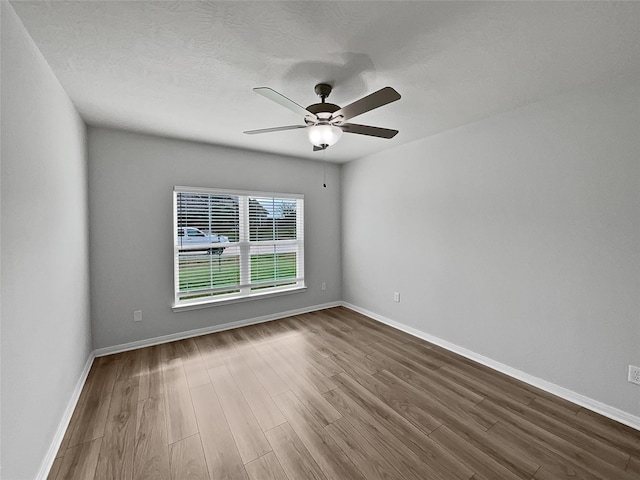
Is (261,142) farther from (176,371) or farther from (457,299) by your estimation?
(457,299)

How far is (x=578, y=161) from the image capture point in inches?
84.1

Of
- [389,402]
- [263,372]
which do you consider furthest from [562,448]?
[263,372]

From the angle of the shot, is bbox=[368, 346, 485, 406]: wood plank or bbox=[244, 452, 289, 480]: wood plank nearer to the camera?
bbox=[244, 452, 289, 480]: wood plank

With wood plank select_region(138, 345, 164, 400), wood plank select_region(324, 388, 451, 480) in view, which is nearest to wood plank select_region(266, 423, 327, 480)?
wood plank select_region(324, 388, 451, 480)

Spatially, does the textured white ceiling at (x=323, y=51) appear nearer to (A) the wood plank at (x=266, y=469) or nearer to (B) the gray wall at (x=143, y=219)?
(B) the gray wall at (x=143, y=219)

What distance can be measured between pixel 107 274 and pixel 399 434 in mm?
3247

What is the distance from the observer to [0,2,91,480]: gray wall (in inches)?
48.6

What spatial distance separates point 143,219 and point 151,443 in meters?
2.31

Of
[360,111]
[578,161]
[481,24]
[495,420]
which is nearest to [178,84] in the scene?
[360,111]

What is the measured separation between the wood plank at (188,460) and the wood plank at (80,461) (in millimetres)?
424

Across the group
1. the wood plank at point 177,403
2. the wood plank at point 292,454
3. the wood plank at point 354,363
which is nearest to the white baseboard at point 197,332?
the wood plank at point 177,403

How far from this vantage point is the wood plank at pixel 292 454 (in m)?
1.52

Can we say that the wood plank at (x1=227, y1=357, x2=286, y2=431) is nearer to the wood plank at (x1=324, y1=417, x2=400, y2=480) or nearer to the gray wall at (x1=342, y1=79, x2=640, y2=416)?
the wood plank at (x1=324, y1=417, x2=400, y2=480)

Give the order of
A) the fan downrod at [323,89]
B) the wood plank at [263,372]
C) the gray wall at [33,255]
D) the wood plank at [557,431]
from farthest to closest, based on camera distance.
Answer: the wood plank at [263,372]
the fan downrod at [323,89]
the wood plank at [557,431]
the gray wall at [33,255]
